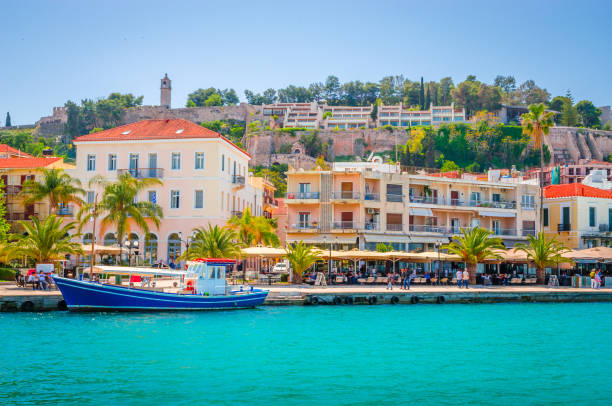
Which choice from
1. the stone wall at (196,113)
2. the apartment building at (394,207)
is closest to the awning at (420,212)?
the apartment building at (394,207)

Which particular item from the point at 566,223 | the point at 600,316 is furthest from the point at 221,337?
the point at 566,223

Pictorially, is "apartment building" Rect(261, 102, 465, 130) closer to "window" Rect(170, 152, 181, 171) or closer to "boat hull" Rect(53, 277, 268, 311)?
"window" Rect(170, 152, 181, 171)

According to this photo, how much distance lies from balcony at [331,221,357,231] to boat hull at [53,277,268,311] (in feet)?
60.6

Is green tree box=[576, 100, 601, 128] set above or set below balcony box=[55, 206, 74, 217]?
above

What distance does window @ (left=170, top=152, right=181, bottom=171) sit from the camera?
160 ft

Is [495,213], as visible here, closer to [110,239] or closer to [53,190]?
[110,239]

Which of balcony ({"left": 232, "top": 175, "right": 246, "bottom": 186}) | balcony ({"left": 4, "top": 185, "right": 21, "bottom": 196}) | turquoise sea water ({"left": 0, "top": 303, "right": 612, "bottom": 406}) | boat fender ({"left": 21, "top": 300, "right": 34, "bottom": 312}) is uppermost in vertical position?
Answer: balcony ({"left": 232, "top": 175, "right": 246, "bottom": 186})

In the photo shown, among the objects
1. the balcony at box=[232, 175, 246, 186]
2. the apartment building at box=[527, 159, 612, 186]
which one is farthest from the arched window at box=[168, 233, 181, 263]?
the apartment building at box=[527, 159, 612, 186]

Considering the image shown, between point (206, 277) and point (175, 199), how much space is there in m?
17.7

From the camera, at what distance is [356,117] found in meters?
144

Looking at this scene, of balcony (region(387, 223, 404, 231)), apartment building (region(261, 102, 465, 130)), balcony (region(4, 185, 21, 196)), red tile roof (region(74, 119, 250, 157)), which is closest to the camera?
red tile roof (region(74, 119, 250, 157))

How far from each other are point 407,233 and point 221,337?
93.4ft

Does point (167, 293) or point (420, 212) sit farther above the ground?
point (420, 212)

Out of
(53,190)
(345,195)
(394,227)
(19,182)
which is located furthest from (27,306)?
(394,227)
